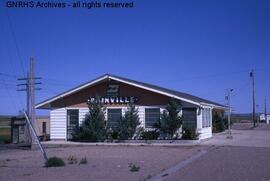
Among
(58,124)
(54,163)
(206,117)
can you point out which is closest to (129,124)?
(58,124)

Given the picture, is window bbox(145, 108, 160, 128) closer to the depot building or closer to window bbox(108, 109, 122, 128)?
the depot building

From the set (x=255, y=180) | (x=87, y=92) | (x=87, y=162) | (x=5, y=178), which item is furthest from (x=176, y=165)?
(x=87, y=92)

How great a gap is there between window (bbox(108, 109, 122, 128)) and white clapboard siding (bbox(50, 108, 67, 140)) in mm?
3329

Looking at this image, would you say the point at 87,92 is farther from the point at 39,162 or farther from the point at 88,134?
the point at 39,162

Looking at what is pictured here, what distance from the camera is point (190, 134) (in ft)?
105

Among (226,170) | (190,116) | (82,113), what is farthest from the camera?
(82,113)

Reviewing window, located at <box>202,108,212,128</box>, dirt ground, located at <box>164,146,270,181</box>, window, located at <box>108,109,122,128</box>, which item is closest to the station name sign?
window, located at <box>108,109,122,128</box>

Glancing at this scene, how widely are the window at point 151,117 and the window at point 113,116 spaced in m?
1.92

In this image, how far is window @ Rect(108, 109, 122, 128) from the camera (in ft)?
113

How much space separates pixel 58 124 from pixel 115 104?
176 inches

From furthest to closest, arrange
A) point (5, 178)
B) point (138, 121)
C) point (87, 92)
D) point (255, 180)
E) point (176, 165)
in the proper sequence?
point (87, 92)
point (138, 121)
point (176, 165)
point (5, 178)
point (255, 180)

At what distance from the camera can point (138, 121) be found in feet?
109

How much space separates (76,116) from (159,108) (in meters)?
6.16

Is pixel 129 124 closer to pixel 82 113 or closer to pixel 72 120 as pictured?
pixel 82 113
